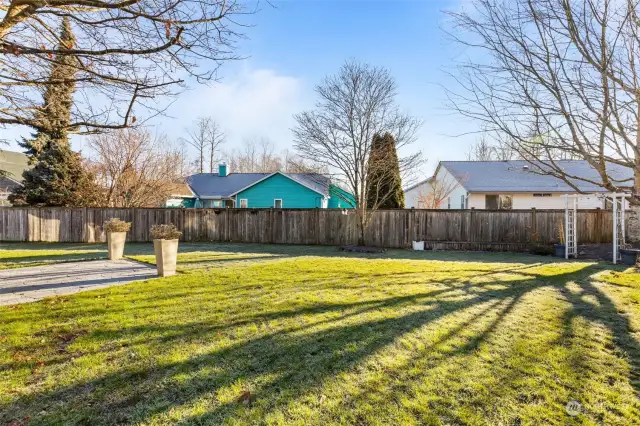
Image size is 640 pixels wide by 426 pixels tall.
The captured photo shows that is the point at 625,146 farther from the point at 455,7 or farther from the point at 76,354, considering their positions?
the point at 76,354

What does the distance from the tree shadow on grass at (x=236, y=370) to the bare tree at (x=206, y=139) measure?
34.1 m

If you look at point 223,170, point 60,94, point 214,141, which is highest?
point 214,141

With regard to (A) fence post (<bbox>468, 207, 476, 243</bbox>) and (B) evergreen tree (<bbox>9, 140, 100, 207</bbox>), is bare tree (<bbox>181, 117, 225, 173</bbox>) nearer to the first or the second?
(B) evergreen tree (<bbox>9, 140, 100, 207</bbox>)

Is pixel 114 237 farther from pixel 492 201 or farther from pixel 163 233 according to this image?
pixel 492 201

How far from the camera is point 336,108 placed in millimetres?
13789

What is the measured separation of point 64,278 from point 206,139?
102 ft

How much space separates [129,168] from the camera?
17.6m

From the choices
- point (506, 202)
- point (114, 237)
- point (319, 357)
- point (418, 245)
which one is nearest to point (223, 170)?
point (418, 245)

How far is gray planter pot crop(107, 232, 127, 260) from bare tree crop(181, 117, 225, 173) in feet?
89.0

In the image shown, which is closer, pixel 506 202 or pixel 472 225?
pixel 472 225

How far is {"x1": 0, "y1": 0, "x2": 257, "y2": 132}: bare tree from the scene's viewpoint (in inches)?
147

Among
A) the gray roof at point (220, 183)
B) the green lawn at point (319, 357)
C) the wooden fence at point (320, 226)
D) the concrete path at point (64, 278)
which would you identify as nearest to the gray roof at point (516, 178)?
the wooden fence at point (320, 226)

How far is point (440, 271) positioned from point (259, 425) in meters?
6.33

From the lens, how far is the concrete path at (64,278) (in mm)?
5160
